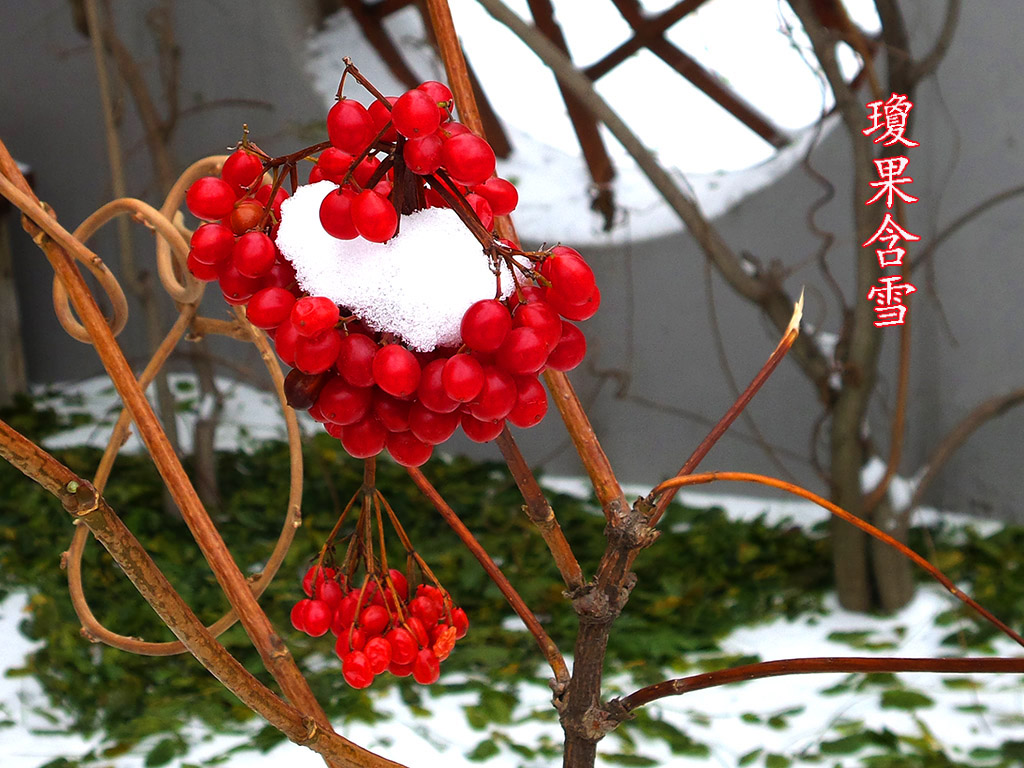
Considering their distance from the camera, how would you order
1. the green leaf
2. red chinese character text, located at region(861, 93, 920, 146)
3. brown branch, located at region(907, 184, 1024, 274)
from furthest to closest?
brown branch, located at region(907, 184, 1024, 274) → red chinese character text, located at region(861, 93, 920, 146) → the green leaf

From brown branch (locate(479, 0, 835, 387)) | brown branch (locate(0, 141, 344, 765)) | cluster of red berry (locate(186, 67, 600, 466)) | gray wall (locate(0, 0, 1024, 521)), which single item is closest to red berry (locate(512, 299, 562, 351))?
cluster of red berry (locate(186, 67, 600, 466))

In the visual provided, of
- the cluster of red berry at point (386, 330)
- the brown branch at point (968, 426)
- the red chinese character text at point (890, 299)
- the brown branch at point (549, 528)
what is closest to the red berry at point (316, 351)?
the cluster of red berry at point (386, 330)

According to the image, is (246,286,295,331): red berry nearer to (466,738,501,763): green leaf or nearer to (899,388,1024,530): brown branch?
(466,738,501,763): green leaf

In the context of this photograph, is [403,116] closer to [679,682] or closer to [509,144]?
[679,682]

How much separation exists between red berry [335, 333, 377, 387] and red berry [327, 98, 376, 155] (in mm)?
50

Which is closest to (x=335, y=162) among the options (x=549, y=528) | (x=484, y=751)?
(x=549, y=528)

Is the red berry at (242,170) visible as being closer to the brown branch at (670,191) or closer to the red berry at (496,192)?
the red berry at (496,192)

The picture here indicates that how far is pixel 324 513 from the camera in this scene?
207cm

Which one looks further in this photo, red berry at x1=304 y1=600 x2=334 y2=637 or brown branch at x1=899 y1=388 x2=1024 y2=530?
brown branch at x1=899 y1=388 x2=1024 y2=530

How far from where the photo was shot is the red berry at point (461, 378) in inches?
9.0

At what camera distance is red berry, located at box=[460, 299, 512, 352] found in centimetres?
23

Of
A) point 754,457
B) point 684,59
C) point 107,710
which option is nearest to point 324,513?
point 107,710

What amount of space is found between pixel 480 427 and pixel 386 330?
0.12 ft

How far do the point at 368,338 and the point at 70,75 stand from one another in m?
2.66
